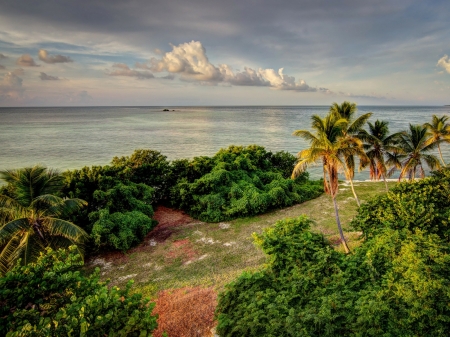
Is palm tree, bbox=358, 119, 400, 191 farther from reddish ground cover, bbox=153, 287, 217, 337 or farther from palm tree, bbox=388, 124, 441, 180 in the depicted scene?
reddish ground cover, bbox=153, 287, 217, 337

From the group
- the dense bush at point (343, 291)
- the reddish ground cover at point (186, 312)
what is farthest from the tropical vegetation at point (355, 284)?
the reddish ground cover at point (186, 312)

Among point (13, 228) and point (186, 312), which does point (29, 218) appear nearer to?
point (13, 228)

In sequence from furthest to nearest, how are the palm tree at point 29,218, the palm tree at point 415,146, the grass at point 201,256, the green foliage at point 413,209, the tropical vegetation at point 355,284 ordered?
the palm tree at point 415,146 → the grass at point 201,256 → the palm tree at point 29,218 → the green foliage at point 413,209 → the tropical vegetation at point 355,284

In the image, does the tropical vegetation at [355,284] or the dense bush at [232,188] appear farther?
the dense bush at [232,188]

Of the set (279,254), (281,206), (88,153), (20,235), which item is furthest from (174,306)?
(88,153)

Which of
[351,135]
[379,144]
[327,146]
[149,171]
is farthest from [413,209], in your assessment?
[149,171]

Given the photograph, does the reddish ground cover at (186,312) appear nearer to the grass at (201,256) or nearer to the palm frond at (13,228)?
the grass at (201,256)
